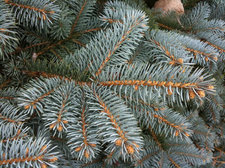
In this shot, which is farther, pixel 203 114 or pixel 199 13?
pixel 203 114

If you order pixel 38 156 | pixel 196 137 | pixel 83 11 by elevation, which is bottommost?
pixel 196 137

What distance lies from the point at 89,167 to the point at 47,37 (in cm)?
54

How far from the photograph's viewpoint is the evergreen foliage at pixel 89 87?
47 centimetres

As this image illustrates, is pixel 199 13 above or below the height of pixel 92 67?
above

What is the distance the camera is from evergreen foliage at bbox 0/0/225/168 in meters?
0.47

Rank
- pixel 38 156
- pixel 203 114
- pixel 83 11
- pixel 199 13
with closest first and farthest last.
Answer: pixel 38 156
pixel 83 11
pixel 199 13
pixel 203 114

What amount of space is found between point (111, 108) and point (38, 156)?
20 centimetres

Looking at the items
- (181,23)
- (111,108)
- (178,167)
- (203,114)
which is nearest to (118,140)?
(111,108)

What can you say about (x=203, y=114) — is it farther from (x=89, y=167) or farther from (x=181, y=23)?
(x=89, y=167)

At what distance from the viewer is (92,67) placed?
1.89ft

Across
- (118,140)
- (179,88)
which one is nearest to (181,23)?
(179,88)

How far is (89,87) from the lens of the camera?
567 mm

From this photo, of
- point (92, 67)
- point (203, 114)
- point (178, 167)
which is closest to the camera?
point (92, 67)

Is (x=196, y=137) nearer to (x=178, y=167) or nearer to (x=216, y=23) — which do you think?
(x=178, y=167)
